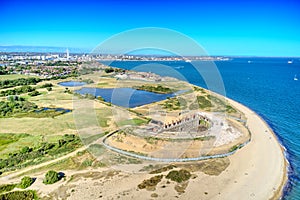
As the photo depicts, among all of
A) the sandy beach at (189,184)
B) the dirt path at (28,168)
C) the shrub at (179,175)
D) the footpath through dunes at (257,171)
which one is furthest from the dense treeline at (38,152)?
the footpath through dunes at (257,171)

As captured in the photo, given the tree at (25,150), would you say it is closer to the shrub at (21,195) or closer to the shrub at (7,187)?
the shrub at (7,187)

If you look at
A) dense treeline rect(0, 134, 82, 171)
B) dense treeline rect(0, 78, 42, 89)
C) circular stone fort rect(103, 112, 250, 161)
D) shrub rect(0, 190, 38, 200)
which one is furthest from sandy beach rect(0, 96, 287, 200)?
dense treeline rect(0, 78, 42, 89)

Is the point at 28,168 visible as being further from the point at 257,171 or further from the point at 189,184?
the point at 257,171

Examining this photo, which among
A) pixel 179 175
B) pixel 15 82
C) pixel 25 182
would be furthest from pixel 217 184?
pixel 15 82

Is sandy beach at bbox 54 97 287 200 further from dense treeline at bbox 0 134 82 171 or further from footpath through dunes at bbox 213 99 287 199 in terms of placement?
dense treeline at bbox 0 134 82 171

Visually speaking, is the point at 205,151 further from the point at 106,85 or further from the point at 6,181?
the point at 106,85

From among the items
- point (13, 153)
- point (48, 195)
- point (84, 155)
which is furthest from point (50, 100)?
point (48, 195)
